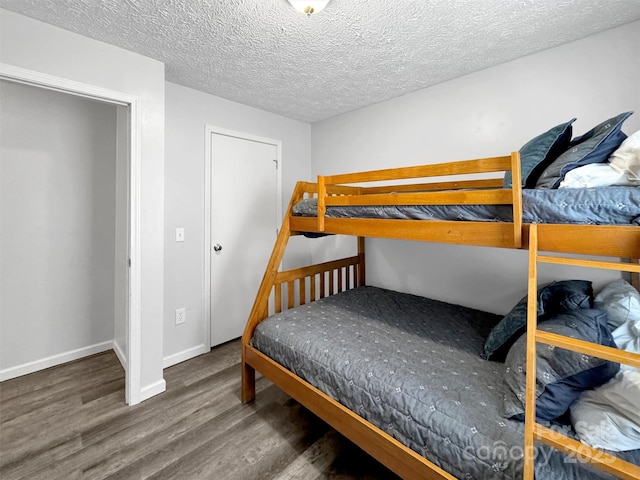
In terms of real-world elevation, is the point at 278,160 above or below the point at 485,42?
below

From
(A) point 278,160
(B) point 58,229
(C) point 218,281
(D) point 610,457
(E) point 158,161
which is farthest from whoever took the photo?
(A) point 278,160

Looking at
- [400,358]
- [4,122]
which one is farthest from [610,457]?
[4,122]

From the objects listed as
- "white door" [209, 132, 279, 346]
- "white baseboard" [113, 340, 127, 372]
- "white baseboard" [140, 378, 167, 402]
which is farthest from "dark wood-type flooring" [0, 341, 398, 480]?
"white door" [209, 132, 279, 346]

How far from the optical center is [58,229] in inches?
98.7

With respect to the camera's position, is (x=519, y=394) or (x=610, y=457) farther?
(x=519, y=394)

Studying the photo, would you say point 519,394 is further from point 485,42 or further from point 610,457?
point 485,42

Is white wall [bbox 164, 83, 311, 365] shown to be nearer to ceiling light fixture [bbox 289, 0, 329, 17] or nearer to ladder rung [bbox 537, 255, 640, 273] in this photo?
ceiling light fixture [bbox 289, 0, 329, 17]

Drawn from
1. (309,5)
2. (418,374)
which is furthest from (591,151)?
(309,5)

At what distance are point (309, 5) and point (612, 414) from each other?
201 cm

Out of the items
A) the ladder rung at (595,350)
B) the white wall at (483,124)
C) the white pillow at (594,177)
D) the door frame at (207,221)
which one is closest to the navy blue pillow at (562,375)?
the ladder rung at (595,350)

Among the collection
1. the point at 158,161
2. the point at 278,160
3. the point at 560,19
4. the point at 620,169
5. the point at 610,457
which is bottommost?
the point at 610,457

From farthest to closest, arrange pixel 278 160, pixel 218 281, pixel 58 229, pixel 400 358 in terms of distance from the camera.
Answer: pixel 278 160, pixel 218 281, pixel 58 229, pixel 400 358

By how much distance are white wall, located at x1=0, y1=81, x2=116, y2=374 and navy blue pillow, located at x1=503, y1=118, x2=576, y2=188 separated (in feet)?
10.7

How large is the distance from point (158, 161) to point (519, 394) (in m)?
2.43
